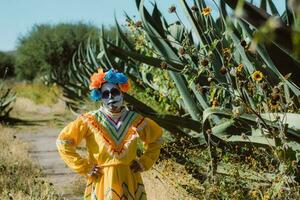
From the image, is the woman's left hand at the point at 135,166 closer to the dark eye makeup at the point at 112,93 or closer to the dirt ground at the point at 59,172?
the dark eye makeup at the point at 112,93

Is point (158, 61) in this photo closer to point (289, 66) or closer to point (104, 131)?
point (104, 131)

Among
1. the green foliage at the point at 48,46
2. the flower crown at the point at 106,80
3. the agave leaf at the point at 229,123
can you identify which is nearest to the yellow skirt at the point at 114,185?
the flower crown at the point at 106,80

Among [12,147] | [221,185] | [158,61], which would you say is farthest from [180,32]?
[12,147]

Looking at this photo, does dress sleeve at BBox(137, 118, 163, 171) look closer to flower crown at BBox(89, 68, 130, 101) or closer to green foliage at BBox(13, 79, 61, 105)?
flower crown at BBox(89, 68, 130, 101)

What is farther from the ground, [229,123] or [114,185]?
[229,123]

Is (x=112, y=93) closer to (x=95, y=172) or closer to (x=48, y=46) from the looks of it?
(x=95, y=172)

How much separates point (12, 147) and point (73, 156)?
6350mm

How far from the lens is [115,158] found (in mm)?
4148

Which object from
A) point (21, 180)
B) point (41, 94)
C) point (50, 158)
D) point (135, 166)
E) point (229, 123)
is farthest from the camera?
point (41, 94)

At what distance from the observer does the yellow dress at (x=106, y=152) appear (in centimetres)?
414

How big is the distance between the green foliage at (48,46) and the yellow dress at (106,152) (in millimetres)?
32084

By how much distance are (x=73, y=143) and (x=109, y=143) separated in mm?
248

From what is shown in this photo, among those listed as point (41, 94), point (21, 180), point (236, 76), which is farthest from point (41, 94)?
point (236, 76)

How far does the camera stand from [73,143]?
4.17m
